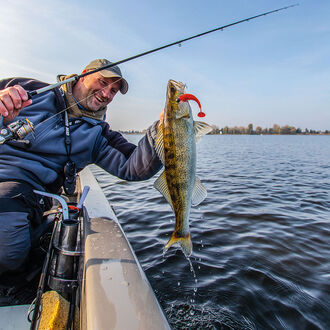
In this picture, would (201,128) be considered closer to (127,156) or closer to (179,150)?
(179,150)

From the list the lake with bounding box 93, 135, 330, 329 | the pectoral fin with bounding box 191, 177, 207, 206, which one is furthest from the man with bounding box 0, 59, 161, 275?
the lake with bounding box 93, 135, 330, 329

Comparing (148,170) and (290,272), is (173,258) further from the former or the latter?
(148,170)

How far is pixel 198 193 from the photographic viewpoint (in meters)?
2.38

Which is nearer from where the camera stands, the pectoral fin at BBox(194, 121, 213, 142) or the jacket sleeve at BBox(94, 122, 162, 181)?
the pectoral fin at BBox(194, 121, 213, 142)

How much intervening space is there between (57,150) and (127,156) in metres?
0.90

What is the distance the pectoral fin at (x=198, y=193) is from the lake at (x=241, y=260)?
181 cm

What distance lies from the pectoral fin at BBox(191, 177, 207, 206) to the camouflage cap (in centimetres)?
208

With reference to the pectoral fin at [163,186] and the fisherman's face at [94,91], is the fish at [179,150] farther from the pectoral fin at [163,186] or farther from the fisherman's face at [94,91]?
the fisherman's face at [94,91]

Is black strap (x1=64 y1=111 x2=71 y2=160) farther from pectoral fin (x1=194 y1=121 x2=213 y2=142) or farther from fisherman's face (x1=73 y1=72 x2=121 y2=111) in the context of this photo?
pectoral fin (x1=194 y1=121 x2=213 y2=142)

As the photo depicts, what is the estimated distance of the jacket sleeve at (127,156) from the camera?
9.46 ft

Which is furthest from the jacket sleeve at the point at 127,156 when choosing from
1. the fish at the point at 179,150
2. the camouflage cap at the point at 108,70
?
the camouflage cap at the point at 108,70

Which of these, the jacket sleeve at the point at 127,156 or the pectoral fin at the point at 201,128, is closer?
the pectoral fin at the point at 201,128

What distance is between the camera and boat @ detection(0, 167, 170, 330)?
5.23 ft

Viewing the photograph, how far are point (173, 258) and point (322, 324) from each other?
94.9 inches
